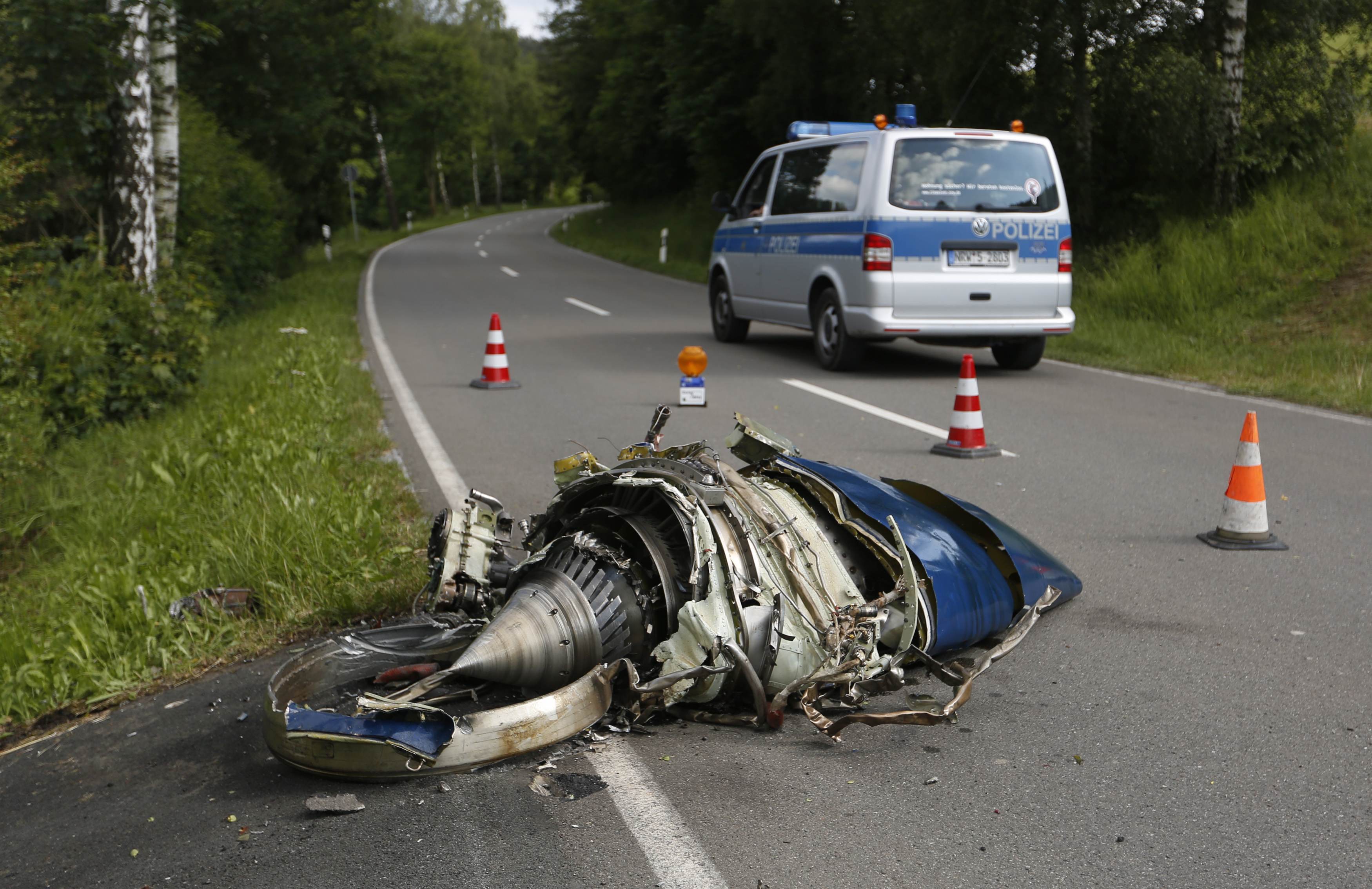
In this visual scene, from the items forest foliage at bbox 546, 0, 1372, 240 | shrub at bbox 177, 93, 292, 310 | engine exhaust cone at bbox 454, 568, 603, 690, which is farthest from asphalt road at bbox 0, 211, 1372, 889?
shrub at bbox 177, 93, 292, 310

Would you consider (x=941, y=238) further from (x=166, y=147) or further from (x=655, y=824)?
(x=166, y=147)

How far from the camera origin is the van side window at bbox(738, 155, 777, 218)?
41.0ft

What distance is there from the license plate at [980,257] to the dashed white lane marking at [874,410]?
157 cm

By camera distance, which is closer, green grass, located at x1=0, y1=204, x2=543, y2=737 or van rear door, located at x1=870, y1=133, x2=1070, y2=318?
green grass, located at x1=0, y1=204, x2=543, y2=737

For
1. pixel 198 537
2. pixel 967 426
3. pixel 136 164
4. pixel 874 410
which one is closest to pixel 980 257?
pixel 874 410

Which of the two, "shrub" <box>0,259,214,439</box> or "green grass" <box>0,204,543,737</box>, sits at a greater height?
"shrub" <box>0,259,214,439</box>

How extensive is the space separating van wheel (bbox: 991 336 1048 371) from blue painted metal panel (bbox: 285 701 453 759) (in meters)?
8.91

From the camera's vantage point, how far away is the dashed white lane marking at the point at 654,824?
2.76 metres

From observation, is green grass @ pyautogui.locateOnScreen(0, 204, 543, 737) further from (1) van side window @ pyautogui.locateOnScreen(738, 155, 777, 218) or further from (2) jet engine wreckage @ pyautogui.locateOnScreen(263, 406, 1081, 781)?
(1) van side window @ pyautogui.locateOnScreen(738, 155, 777, 218)

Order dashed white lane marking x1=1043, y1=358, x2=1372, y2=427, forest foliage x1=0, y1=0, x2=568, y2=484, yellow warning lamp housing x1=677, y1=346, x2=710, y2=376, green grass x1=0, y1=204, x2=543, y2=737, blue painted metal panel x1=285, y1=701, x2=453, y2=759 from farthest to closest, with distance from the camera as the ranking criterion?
1. forest foliage x1=0, y1=0, x2=568, y2=484
2. dashed white lane marking x1=1043, y1=358, x2=1372, y2=427
3. yellow warning lamp housing x1=677, y1=346, x2=710, y2=376
4. green grass x1=0, y1=204, x2=543, y2=737
5. blue painted metal panel x1=285, y1=701, x2=453, y2=759

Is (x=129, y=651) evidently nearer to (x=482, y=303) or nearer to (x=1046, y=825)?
(x=1046, y=825)

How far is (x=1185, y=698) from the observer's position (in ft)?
12.3

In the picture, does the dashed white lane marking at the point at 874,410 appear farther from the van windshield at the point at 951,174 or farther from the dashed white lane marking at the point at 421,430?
the dashed white lane marking at the point at 421,430

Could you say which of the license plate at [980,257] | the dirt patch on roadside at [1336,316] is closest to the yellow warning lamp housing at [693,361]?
the license plate at [980,257]
